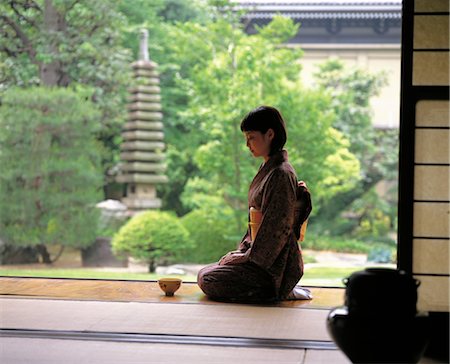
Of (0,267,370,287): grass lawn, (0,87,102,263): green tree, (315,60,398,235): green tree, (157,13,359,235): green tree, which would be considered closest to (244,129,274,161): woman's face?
(0,267,370,287): grass lawn

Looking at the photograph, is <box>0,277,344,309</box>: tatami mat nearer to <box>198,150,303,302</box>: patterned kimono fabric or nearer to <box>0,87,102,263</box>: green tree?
<box>198,150,303,302</box>: patterned kimono fabric

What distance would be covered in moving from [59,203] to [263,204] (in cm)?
739

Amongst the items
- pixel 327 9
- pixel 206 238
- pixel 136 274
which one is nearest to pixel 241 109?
pixel 206 238

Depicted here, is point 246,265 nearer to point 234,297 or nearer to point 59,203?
point 234,297

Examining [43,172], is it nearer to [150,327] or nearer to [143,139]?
[143,139]

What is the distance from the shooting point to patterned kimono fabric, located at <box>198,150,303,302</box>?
4.49 meters

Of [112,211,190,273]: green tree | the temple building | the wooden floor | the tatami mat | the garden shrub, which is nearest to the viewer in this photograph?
the wooden floor

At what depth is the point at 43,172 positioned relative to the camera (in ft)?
37.7

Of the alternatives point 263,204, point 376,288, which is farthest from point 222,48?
point 376,288

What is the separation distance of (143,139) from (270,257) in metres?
8.48

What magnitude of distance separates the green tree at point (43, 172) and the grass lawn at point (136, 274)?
18.2 inches

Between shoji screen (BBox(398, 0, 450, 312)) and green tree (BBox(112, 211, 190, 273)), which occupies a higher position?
shoji screen (BBox(398, 0, 450, 312))

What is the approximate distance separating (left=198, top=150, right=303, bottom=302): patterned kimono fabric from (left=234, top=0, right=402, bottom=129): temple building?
9.82 m

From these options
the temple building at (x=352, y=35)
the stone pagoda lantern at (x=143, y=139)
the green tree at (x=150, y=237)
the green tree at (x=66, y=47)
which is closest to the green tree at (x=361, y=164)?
the temple building at (x=352, y=35)
